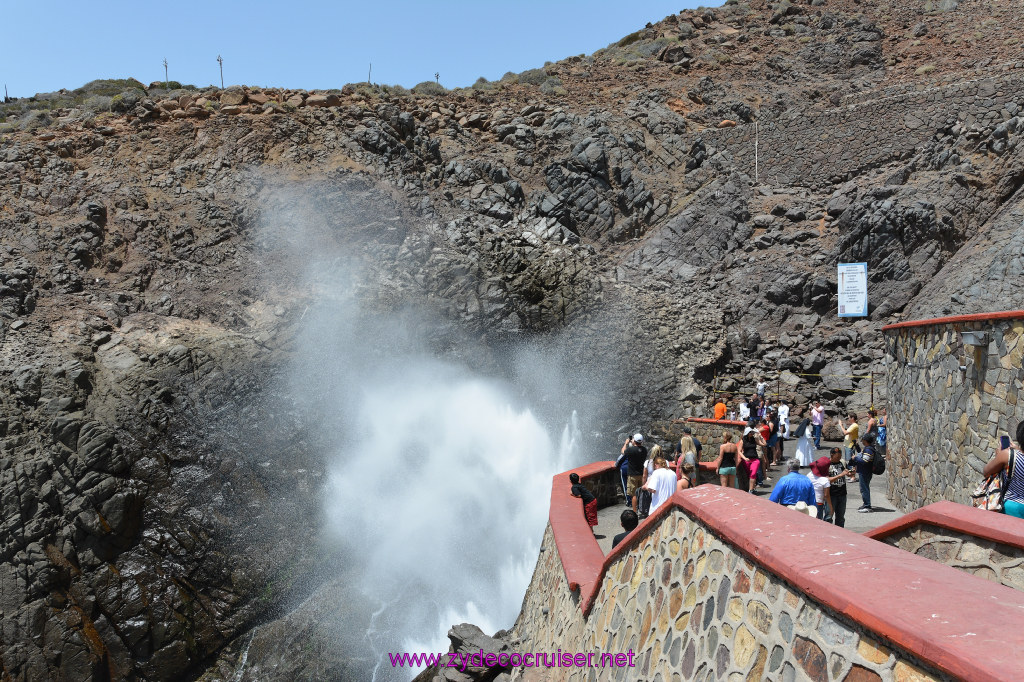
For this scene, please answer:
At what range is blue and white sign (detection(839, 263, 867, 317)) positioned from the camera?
78.0 ft

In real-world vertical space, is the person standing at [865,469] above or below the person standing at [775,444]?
above

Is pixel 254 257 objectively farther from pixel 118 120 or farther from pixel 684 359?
pixel 684 359

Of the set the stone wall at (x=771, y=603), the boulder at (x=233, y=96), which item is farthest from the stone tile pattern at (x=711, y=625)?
the boulder at (x=233, y=96)

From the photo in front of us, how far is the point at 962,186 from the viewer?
939 inches

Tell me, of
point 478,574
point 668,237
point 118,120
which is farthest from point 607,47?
point 478,574

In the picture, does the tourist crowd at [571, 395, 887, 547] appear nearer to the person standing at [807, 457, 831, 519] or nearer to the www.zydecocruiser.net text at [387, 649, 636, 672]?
the person standing at [807, 457, 831, 519]

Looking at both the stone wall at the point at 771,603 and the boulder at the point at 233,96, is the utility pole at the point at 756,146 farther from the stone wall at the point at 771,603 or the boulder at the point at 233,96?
the stone wall at the point at 771,603

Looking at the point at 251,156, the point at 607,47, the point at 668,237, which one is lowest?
the point at 668,237

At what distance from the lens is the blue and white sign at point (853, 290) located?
78.0ft

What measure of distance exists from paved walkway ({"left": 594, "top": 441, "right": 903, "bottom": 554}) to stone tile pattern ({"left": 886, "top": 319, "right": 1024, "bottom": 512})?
289 mm

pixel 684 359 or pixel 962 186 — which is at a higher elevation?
pixel 962 186

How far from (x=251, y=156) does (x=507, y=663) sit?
1032 inches

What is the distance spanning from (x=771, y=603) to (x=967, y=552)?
2.04 meters

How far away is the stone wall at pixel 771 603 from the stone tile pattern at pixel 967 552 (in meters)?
1.37
